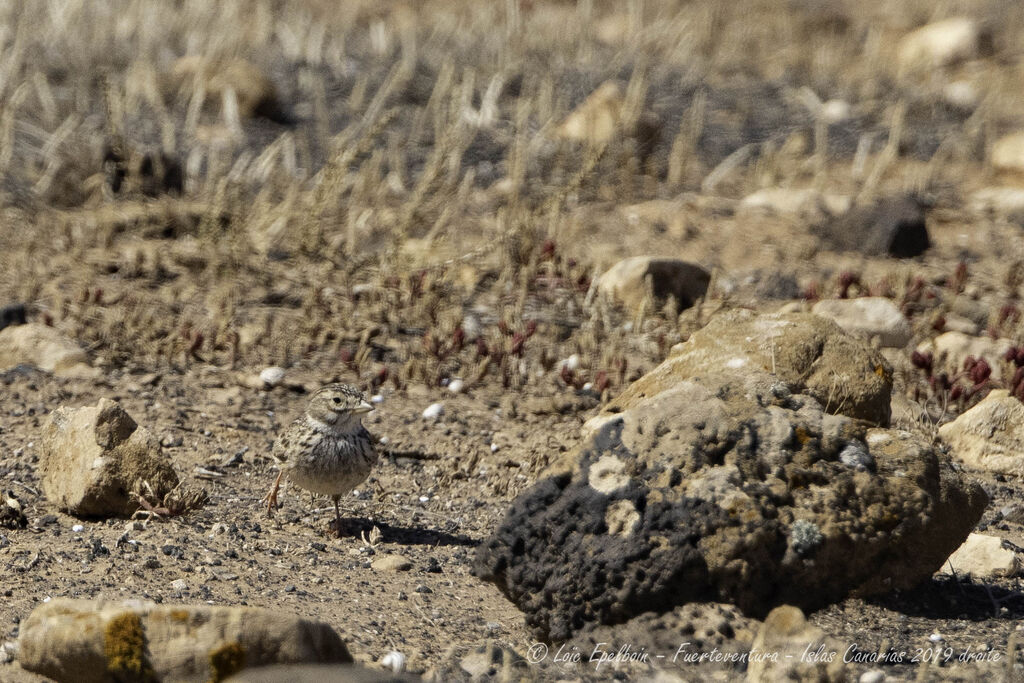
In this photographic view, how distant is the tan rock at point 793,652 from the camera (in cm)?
355

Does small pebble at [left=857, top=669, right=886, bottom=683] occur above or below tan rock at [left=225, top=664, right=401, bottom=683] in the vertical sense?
below

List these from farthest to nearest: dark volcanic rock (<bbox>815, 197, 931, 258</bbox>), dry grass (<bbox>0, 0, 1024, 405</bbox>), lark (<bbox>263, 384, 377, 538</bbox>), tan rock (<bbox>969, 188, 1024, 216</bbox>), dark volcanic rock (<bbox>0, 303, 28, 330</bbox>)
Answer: tan rock (<bbox>969, 188, 1024, 216</bbox>), dark volcanic rock (<bbox>815, 197, 931, 258</bbox>), dry grass (<bbox>0, 0, 1024, 405</bbox>), dark volcanic rock (<bbox>0, 303, 28, 330</bbox>), lark (<bbox>263, 384, 377, 538</bbox>)

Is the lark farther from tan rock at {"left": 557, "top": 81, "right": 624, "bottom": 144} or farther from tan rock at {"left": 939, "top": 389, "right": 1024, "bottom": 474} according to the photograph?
tan rock at {"left": 557, "top": 81, "right": 624, "bottom": 144}

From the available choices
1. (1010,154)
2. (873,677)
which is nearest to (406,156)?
(1010,154)

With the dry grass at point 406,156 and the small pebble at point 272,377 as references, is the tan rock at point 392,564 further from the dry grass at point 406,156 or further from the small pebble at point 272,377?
the small pebble at point 272,377

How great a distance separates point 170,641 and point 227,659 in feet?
0.63

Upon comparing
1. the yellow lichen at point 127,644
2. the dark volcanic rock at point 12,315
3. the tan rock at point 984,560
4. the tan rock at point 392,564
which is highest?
the yellow lichen at point 127,644

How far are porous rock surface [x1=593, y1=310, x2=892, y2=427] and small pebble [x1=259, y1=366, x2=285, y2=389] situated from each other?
2.34m

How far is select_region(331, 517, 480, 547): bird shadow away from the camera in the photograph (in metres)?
5.37

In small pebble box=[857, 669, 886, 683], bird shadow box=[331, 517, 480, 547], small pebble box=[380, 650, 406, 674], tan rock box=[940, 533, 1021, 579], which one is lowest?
bird shadow box=[331, 517, 480, 547]

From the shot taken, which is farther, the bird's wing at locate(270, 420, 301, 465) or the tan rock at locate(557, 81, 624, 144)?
the tan rock at locate(557, 81, 624, 144)

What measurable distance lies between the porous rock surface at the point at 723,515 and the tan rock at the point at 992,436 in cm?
185

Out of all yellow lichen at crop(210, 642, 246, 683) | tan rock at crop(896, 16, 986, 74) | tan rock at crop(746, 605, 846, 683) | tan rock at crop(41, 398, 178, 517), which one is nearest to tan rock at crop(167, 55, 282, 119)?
tan rock at crop(41, 398, 178, 517)

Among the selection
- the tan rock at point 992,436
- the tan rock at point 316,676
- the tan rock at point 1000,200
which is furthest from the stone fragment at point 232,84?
the tan rock at point 316,676
